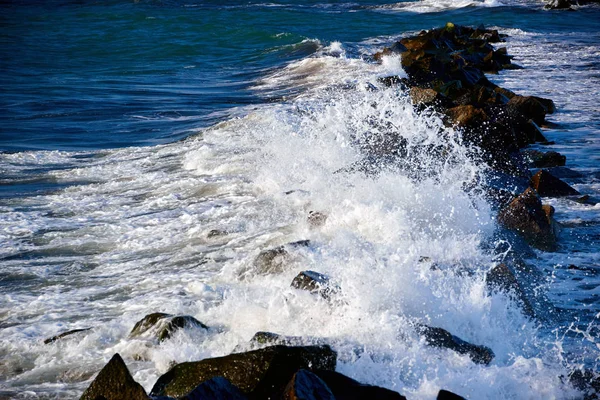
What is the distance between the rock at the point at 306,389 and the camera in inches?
125

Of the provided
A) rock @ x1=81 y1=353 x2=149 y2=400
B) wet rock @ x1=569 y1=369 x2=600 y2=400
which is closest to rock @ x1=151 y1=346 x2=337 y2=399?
rock @ x1=81 y1=353 x2=149 y2=400

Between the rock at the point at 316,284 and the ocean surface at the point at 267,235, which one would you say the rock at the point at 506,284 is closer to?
the ocean surface at the point at 267,235

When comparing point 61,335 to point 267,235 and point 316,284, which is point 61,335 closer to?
point 316,284

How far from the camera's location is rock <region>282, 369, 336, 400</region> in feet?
10.4

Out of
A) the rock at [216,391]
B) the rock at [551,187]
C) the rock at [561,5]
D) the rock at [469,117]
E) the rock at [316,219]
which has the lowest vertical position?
the rock at [561,5]

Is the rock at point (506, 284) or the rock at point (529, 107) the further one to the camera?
the rock at point (529, 107)

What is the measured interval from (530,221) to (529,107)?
5167 millimetres

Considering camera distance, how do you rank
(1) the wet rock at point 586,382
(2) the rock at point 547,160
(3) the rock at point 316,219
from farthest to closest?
(2) the rock at point 547,160, (3) the rock at point 316,219, (1) the wet rock at point 586,382

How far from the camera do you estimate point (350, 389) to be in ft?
11.6

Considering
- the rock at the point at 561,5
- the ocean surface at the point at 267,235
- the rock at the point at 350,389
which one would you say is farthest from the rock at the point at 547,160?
the rock at the point at 561,5

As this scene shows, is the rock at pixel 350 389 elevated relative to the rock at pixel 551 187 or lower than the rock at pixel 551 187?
elevated

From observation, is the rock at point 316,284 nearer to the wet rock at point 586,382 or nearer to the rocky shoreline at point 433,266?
the rocky shoreline at point 433,266

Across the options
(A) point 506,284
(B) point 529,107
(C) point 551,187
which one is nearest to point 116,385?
(A) point 506,284

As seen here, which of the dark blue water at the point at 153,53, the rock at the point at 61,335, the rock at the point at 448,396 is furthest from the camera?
the dark blue water at the point at 153,53
